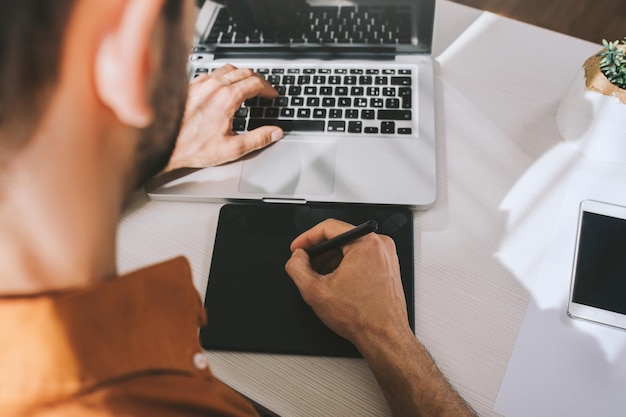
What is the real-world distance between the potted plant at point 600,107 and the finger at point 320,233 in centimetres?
36

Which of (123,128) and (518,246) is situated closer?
(123,128)

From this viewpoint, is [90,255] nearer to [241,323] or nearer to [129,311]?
[129,311]

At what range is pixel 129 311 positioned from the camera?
39 centimetres

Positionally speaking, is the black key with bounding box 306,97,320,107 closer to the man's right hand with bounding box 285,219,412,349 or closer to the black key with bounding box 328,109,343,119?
the black key with bounding box 328,109,343,119

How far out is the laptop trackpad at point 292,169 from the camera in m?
0.70

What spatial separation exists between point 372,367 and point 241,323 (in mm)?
173

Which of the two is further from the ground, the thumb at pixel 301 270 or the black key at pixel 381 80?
the black key at pixel 381 80

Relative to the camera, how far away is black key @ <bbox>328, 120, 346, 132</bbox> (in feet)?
2.42

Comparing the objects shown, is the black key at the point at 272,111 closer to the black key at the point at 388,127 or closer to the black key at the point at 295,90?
the black key at the point at 295,90

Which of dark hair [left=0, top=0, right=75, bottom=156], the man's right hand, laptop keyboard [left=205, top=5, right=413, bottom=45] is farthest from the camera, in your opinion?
laptop keyboard [left=205, top=5, right=413, bottom=45]

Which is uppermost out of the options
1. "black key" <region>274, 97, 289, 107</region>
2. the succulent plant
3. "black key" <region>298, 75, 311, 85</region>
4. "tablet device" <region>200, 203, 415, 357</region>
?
the succulent plant

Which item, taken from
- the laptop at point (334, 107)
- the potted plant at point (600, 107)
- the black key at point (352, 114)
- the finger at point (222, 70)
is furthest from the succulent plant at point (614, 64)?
the finger at point (222, 70)

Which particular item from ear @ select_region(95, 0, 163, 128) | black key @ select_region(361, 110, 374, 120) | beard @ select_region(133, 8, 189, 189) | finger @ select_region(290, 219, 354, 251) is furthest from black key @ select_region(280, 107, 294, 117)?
ear @ select_region(95, 0, 163, 128)

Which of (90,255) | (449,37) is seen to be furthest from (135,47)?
(449,37)
